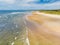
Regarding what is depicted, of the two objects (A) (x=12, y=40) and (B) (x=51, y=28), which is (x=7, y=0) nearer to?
(A) (x=12, y=40)

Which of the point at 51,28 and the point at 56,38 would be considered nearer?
the point at 56,38

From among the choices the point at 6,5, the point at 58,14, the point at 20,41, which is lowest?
the point at 20,41

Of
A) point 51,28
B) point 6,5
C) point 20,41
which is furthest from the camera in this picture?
point 51,28

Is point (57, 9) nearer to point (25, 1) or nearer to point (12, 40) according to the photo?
point (25, 1)

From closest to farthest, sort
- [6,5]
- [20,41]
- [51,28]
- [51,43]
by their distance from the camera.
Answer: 1. [51,43]
2. [20,41]
3. [6,5]
4. [51,28]

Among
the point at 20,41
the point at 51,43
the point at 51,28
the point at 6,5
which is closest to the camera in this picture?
the point at 51,43

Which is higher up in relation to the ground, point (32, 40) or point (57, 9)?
Answer: point (57, 9)

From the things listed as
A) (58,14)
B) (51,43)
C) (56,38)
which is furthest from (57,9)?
(51,43)

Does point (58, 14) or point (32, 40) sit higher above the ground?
point (58, 14)

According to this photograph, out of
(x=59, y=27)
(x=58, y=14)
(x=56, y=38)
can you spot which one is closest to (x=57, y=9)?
(x=58, y=14)
